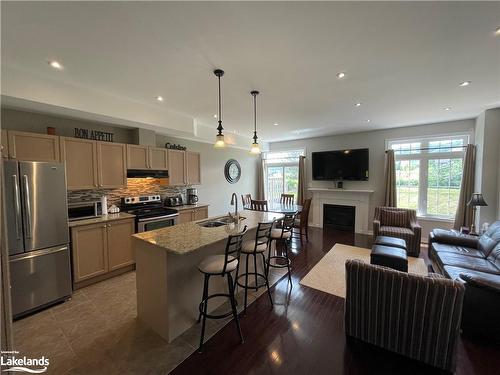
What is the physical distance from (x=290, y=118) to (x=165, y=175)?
292cm

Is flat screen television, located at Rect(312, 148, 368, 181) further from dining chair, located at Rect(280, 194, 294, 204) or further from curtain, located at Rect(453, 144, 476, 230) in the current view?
curtain, located at Rect(453, 144, 476, 230)

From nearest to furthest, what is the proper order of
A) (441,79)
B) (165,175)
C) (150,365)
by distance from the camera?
(150,365), (441,79), (165,175)

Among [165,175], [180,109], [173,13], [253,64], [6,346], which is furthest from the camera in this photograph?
[165,175]

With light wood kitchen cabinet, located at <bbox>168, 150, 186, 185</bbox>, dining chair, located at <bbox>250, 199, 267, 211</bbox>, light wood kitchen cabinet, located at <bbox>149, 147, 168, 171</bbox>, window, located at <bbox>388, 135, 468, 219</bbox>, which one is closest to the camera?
light wood kitchen cabinet, located at <bbox>149, 147, 168, 171</bbox>

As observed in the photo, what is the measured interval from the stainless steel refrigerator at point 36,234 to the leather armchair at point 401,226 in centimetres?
544

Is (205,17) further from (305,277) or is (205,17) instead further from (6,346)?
(305,277)

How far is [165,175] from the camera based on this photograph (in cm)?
430

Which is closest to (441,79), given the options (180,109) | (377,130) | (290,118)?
(290,118)

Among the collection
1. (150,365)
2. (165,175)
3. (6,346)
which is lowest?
(150,365)

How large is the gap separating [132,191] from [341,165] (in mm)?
5362

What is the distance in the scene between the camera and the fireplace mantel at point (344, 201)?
573 centimetres

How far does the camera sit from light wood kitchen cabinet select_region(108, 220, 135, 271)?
3260 millimetres

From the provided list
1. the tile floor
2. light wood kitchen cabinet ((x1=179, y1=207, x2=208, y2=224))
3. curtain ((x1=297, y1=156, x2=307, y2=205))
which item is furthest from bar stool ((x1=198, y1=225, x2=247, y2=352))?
curtain ((x1=297, y1=156, x2=307, y2=205))

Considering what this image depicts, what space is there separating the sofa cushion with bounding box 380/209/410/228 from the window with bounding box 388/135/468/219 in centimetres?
Result: 85
